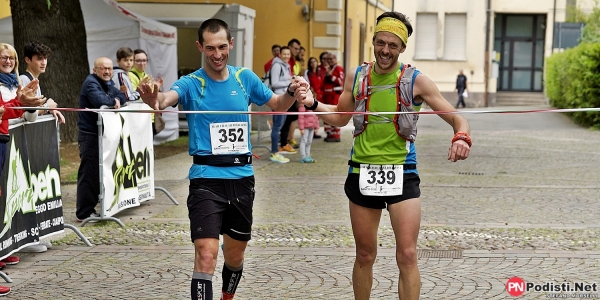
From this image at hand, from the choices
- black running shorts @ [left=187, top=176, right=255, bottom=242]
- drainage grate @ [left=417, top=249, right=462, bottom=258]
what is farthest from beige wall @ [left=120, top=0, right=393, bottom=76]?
black running shorts @ [left=187, top=176, right=255, bottom=242]

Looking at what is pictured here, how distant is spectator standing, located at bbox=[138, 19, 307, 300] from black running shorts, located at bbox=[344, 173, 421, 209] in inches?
22.5

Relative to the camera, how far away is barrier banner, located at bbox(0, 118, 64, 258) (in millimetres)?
6938

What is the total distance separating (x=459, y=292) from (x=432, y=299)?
0.27m

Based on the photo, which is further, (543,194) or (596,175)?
(596,175)

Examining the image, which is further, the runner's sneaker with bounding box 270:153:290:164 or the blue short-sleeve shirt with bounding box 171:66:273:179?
the runner's sneaker with bounding box 270:153:290:164

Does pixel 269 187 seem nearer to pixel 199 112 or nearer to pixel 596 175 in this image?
pixel 596 175

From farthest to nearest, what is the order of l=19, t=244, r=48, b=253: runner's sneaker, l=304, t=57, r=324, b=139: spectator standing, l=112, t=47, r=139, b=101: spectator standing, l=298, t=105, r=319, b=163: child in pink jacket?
1. l=304, t=57, r=324, b=139: spectator standing
2. l=298, t=105, r=319, b=163: child in pink jacket
3. l=112, t=47, r=139, b=101: spectator standing
4. l=19, t=244, r=48, b=253: runner's sneaker

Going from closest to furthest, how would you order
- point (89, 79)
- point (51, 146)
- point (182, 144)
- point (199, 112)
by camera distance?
point (199, 112) < point (51, 146) < point (89, 79) < point (182, 144)

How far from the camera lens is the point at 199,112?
504cm

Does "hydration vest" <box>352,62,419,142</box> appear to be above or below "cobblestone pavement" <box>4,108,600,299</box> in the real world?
above

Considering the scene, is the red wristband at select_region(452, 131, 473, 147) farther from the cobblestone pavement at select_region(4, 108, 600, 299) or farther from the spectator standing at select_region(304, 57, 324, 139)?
the spectator standing at select_region(304, 57, 324, 139)

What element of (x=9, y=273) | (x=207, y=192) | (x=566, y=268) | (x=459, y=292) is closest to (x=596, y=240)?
(x=566, y=268)

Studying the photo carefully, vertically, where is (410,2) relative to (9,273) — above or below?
above

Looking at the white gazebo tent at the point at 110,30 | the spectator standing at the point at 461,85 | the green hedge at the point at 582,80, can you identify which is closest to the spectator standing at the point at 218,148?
the white gazebo tent at the point at 110,30
